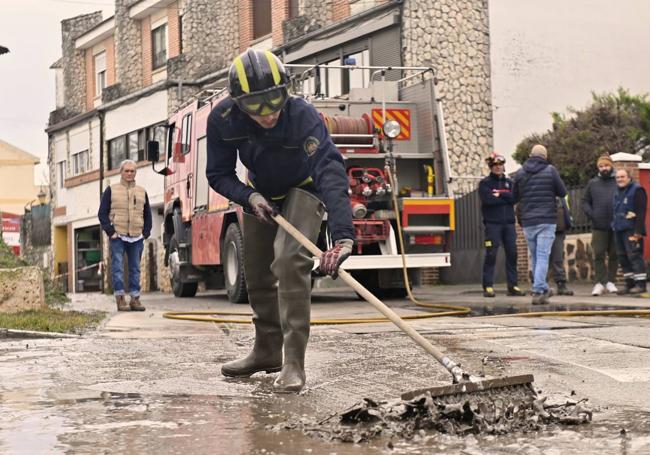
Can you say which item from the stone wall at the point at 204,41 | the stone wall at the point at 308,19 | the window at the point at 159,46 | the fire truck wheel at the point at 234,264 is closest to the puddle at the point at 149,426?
the fire truck wheel at the point at 234,264

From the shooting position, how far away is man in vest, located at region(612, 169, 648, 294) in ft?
46.0

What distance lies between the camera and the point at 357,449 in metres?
3.88

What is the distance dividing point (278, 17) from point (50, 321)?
A: 62.6 ft

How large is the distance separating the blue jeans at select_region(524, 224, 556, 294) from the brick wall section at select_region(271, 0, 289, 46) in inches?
601

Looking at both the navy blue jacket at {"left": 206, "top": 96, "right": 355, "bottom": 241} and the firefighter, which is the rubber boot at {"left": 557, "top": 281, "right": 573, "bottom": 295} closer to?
the firefighter

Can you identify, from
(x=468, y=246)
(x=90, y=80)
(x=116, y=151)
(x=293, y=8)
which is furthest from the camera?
(x=90, y=80)

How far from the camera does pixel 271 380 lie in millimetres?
6004

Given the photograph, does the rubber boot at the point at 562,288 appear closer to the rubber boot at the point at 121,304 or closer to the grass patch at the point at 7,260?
the rubber boot at the point at 121,304

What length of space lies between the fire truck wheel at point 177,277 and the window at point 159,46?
57.4 ft

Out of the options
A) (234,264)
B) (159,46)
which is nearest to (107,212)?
(234,264)

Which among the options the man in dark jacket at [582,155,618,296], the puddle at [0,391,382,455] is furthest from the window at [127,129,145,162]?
the puddle at [0,391,382,455]

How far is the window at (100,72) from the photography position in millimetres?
38688

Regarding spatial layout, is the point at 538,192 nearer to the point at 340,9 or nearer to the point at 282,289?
the point at 282,289

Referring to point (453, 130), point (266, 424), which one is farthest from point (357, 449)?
point (453, 130)
